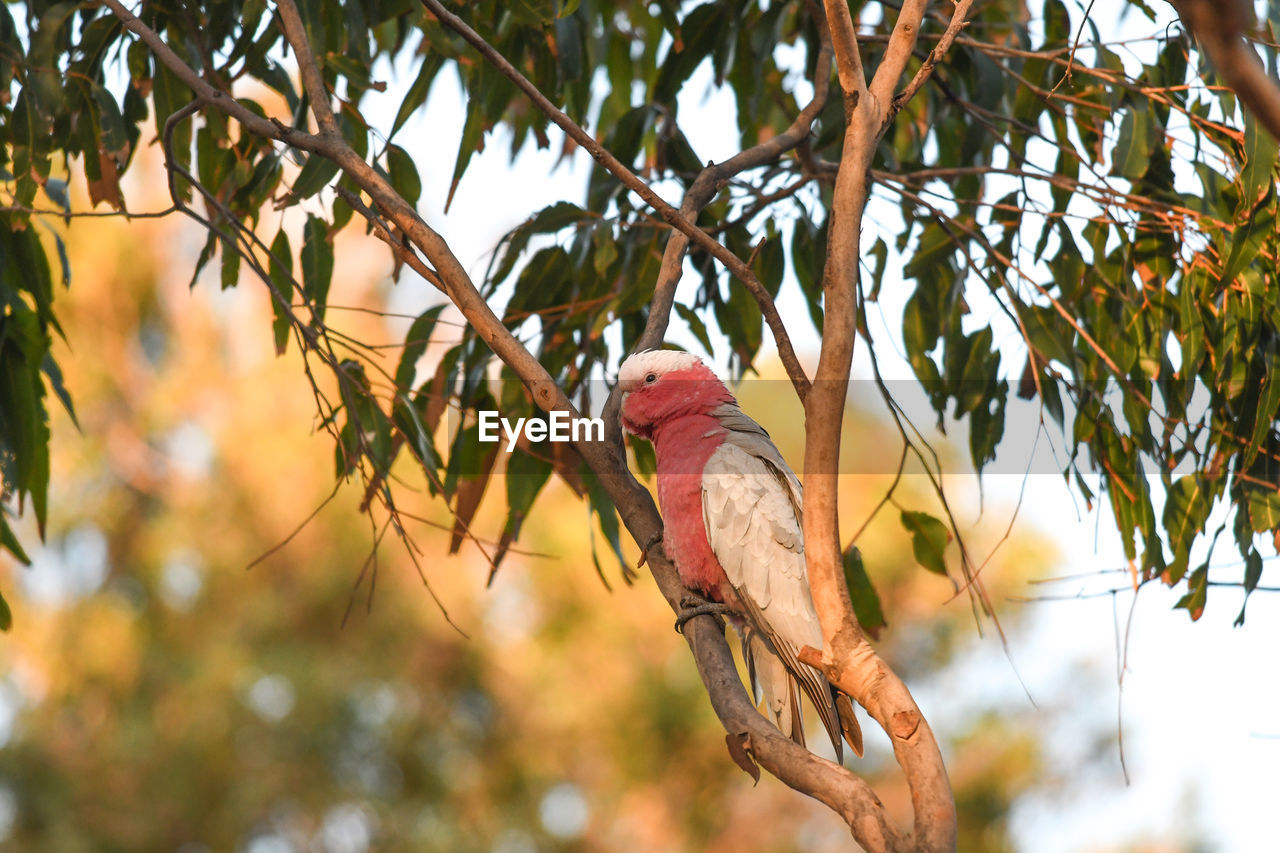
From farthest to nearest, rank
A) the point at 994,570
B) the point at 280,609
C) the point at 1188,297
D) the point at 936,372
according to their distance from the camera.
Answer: the point at 280,609, the point at 994,570, the point at 936,372, the point at 1188,297

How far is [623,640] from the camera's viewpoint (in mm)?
6398

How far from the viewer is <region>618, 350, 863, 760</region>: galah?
158 cm

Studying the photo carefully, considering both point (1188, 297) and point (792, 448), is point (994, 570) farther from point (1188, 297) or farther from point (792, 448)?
point (1188, 297)

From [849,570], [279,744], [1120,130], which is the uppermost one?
[1120,130]

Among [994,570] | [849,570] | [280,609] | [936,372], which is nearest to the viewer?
[849,570]

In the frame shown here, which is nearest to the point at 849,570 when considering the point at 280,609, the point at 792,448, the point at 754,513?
the point at 754,513

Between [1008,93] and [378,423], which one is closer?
[378,423]

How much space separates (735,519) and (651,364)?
0.28 meters

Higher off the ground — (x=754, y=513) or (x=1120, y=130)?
(x=1120, y=130)

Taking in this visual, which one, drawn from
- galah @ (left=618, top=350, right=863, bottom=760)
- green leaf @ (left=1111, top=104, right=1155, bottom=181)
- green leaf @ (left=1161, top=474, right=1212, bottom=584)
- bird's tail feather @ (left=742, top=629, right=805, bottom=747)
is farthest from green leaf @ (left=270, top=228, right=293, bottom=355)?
green leaf @ (left=1161, top=474, right=1212, bottom=584)

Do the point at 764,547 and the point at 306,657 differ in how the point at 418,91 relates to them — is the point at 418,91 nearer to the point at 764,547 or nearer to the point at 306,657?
the point at 764,547

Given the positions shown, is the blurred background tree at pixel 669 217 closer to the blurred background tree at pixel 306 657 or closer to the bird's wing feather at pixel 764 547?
the bird's wing feather at pixel 764 547

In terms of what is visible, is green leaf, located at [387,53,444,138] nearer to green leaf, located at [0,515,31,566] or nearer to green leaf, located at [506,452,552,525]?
green leaf, located at [506,452,552,525]

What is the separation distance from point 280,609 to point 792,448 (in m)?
3.55
